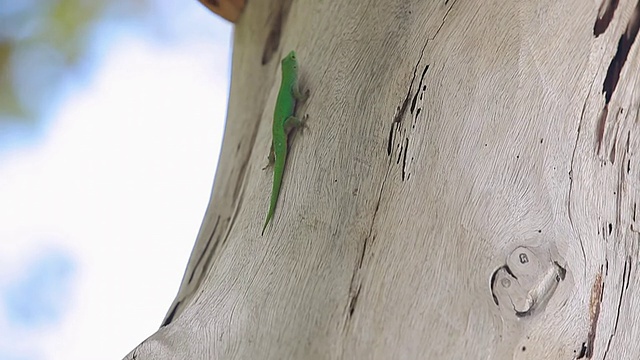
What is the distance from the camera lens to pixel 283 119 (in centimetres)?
120

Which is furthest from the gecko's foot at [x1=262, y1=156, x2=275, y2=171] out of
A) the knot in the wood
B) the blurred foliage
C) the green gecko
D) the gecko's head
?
the blurred foliage

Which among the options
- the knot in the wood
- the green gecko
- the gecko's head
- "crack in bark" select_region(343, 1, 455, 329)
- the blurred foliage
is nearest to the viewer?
the knot in the wood

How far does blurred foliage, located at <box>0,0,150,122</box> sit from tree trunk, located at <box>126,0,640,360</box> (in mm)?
2620

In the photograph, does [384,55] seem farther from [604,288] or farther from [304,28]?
[604,288]

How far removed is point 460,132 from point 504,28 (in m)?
0.17

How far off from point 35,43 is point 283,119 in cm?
264

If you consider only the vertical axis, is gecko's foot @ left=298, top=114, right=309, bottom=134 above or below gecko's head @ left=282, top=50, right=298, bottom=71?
below

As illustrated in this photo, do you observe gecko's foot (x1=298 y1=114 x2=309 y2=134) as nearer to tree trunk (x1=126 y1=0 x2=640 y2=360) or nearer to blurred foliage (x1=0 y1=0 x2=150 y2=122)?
tree trunk (x1=126 y1=0 x2=640 y2=360)

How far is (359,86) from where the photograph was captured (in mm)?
1083

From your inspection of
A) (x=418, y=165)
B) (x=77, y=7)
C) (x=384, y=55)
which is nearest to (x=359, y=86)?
(x=384, y=55)

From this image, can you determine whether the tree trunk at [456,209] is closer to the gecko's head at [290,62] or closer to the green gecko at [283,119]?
the green gecko at [283,119]

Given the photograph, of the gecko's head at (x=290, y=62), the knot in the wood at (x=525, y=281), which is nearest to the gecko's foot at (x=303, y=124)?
the gecko's head at (x=290, y=62)

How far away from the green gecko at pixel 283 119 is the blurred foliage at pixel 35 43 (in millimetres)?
2406

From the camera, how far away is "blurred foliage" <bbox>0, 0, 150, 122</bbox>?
3334 mm
